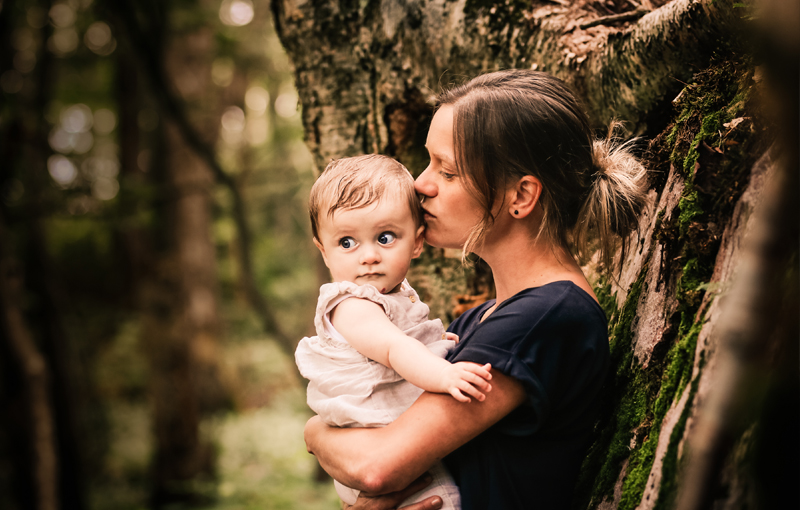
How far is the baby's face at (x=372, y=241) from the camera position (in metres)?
1.68

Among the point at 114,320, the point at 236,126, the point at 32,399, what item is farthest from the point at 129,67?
the point at 32,399

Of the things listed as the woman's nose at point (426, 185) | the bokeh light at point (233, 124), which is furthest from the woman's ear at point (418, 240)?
the bokeh light at point (233, 124)

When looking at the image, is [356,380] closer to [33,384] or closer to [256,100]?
[33,384]

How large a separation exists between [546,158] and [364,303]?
A: 70cm

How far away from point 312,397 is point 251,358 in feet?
44.0

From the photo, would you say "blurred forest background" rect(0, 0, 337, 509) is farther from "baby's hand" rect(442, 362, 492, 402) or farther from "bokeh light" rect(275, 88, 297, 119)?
"baby's hand" rect(442, 362, 492, 402)

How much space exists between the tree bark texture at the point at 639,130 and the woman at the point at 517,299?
0.43ft

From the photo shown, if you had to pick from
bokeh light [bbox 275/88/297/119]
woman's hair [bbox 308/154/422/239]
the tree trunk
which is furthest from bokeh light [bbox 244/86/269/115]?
woman's hair [bbox 308/154/422/239]

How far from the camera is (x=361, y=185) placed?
169cm

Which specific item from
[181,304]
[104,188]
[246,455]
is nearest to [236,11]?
[104,188]

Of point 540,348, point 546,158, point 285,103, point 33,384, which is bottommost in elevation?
point 33,384

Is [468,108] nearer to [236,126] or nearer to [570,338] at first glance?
[570,338]

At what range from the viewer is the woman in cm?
143

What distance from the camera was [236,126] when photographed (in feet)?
45.6
